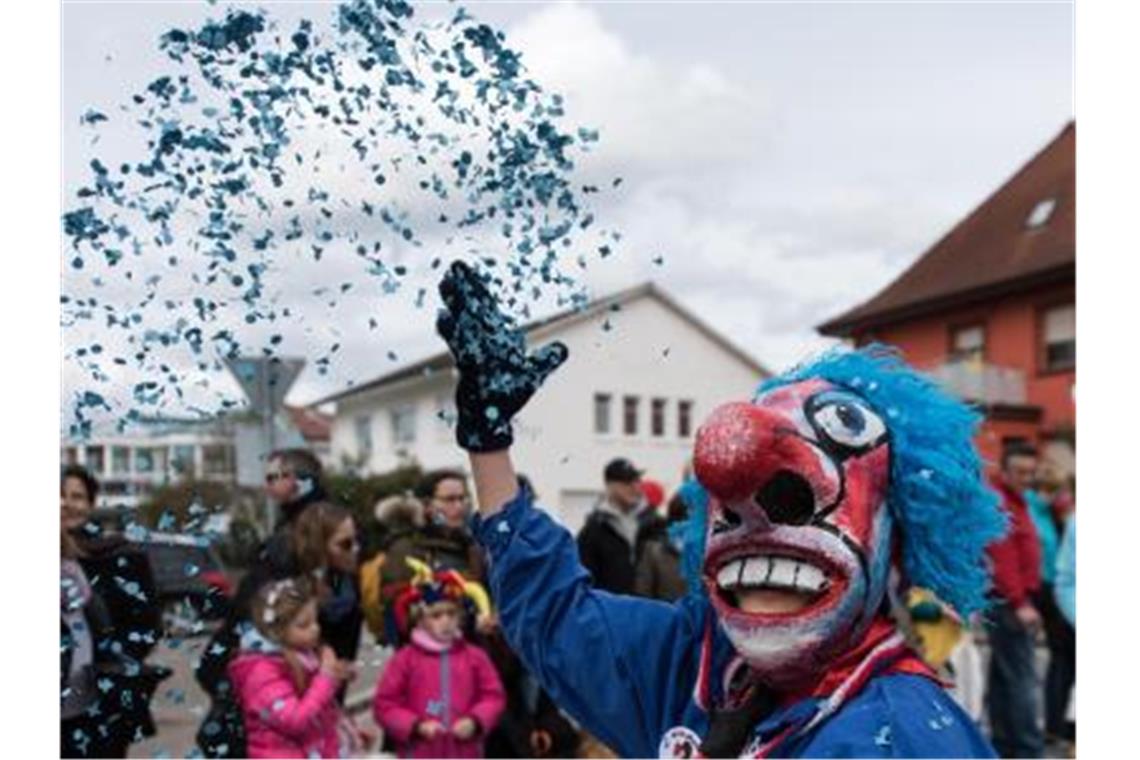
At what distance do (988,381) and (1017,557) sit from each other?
2020 centimetres

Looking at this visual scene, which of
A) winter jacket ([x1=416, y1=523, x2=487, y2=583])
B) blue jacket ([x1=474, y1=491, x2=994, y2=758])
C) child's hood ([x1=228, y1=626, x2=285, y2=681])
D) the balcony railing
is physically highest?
the balcony railing

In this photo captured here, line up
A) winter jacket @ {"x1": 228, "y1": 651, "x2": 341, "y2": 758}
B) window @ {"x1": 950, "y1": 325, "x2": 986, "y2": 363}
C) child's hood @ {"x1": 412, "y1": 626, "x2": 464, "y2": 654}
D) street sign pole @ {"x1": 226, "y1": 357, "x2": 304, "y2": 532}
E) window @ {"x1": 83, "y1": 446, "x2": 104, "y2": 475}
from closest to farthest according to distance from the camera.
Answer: street sign pole @ {"x1": 226, "y1": 357, "x2": 304, "y2": 532}, window @ {"x1": 83, "y1": 446, "x2": 104, "y2": 475}, winter jacket @ {"x1": 228, "y1": 651, "x2": 341, "y2": 758}, child's hood @ {"x1": 412, "y1": 626, "x2": 464, "y2": 654}, window @ {"x1": 950, "y1": 325, "x2": 986, "y2": 363}

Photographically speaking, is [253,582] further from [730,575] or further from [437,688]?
[730,575]

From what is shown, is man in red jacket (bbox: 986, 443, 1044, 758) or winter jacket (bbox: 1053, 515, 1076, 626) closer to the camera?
man in red jacket (bbox: 986, 443, 1044, 758)

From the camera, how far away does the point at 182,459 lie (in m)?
2.99

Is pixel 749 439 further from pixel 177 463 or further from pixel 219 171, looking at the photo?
pixel 177 463

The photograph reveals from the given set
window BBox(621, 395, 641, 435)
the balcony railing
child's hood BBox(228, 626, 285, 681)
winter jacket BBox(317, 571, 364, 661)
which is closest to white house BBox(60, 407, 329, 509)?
child's hood BBox(228, 626, 285, 681)

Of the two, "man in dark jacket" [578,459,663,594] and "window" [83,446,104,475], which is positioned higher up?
"window" [83,446,104,475]

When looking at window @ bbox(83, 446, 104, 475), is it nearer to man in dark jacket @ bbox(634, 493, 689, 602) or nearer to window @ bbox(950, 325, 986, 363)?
man in dark jacket @ bbox(634, 493, 689, 602)

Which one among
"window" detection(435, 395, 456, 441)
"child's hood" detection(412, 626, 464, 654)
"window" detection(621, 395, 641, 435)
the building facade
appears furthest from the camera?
the building facade

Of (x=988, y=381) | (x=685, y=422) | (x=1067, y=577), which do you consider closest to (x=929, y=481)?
(x=1067, y=577)

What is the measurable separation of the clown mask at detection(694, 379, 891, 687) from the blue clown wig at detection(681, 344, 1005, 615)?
95 mm

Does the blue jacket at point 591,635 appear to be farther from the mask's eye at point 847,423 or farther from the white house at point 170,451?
the white house at point 170,451

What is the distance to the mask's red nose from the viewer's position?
2150 mm
